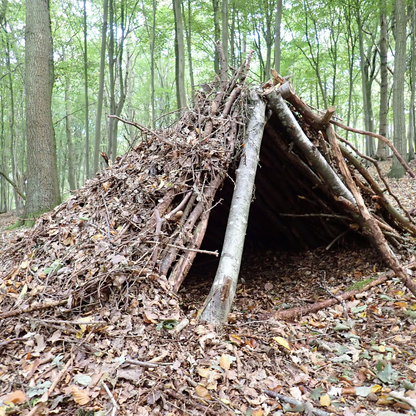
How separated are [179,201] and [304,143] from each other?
169cm

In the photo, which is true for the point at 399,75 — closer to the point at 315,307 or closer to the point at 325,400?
the point at 315,307

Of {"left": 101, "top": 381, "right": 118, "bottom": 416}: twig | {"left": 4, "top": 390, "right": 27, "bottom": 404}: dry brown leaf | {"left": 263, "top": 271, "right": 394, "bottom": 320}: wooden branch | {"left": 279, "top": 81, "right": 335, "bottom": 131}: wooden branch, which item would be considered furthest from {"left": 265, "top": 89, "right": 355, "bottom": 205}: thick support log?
{"left": 4, "top": 390, "right": 27, "bottom": 404}: dry brown leaf

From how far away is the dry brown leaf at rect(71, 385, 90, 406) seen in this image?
1.73 meters

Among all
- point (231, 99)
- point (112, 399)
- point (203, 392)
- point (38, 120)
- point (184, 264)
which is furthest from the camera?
point (38, 120)

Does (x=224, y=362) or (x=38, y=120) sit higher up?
(x=38, y=120)

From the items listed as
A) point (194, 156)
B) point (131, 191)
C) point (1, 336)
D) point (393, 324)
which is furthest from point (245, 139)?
point (1, 336)

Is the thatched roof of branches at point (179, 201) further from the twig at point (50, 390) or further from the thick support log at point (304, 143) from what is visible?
the twig at point (50, 390)

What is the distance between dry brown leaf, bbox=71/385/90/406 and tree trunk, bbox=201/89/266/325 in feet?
3.44

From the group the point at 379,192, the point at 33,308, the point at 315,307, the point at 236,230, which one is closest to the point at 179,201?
the point at 236,230

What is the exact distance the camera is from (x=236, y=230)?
3.02 m

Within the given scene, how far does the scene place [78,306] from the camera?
244 cm

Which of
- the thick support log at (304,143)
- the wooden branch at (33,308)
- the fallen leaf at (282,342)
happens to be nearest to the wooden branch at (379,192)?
the thick support log at (304,143)

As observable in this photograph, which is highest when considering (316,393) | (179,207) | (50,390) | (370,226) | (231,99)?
(231,99)

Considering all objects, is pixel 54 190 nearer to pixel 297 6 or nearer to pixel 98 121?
pixel 98 121
